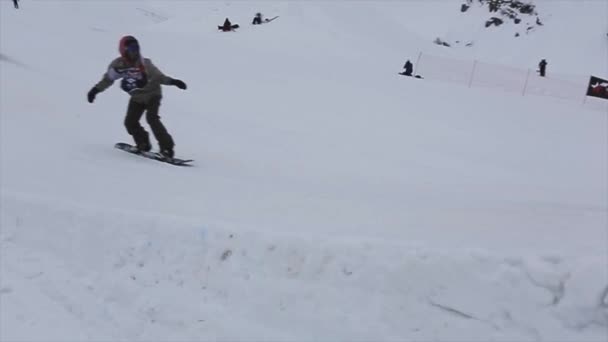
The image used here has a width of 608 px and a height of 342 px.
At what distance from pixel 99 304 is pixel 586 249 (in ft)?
13.7

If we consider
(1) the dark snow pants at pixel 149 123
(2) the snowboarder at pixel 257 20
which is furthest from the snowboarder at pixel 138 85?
(2) the snowboarder at pixel 257 20

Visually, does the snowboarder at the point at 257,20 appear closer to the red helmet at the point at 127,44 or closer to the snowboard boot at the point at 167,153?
the snowboard boot at the point at 167,153

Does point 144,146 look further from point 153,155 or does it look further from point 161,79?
point 161,79

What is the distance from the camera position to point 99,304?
5082 millimetres

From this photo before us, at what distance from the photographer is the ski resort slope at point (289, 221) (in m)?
4.62

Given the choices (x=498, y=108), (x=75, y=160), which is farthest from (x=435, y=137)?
(x=75, y=160)

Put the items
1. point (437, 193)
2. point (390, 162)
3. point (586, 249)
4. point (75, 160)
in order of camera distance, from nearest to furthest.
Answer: point (586, 249) < point (75, 160) < point (437, 193) < point (390, 162)

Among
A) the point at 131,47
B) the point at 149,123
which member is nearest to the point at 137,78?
the point at 131,47

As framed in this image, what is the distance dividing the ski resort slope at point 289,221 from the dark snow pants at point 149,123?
0.44 metres

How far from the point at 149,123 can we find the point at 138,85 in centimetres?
65

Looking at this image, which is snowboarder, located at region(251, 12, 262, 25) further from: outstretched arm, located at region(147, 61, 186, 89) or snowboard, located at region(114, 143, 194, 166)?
outstretched arm, located at region(147, 61, 186, 89)

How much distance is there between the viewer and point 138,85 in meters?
8.70

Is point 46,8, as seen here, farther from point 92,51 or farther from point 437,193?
point 437,193

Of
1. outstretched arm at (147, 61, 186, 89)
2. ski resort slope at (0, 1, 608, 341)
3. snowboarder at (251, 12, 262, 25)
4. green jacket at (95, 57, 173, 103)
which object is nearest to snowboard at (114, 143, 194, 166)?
ski resort slope at (0, 1, 608, 341)
